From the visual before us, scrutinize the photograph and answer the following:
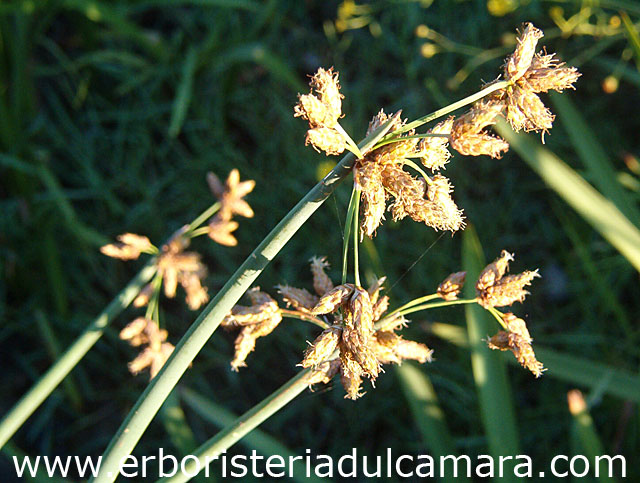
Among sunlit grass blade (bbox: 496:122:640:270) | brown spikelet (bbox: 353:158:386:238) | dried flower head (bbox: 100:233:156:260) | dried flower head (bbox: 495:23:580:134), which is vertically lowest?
brown spikelet (bbox: 353:158:386:238)

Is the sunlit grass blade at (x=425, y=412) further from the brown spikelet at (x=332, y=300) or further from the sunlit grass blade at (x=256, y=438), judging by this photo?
the brown spikelet at (x=332, y=300)

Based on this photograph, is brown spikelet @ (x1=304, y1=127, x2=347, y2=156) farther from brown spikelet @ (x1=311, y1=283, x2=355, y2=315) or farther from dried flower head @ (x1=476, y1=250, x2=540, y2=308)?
dried flower head @ (x1=476, y1=250, x2=540, y2=308)

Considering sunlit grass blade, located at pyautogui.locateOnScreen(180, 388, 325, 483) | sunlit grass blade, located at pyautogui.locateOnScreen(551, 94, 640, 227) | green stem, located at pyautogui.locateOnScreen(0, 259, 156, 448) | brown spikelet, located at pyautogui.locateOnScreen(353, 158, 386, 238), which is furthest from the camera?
sunlit grass blade, located at pyautogui.locateOnScreen(551, 94, 640, 227)

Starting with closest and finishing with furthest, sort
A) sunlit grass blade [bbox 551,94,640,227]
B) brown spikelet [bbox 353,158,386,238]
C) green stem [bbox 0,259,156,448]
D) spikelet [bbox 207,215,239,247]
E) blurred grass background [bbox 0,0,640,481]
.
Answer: brown spikelet [bbox 353,158,386,238]
green stem [bbox 0,259,156,448]
spikelet [bbox 207,215,239,247]
sunlit grass blade [bbox 551,94,640,227]
blurred grass background [bbox 0,0,640,481]

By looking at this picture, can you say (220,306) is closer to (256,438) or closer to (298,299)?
(298,299)

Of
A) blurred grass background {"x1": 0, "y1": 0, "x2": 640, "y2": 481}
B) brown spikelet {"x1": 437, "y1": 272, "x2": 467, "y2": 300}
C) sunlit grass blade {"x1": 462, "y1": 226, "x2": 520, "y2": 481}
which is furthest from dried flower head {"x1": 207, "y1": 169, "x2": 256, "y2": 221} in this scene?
blurred grass background {"x1": 0, "y1": 0, "x2": 640, "y2": 481}

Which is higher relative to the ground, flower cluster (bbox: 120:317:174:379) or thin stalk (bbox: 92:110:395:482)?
flower cluster (bbox: 120:317:174:379)

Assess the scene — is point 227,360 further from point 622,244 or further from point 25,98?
point 622,244
